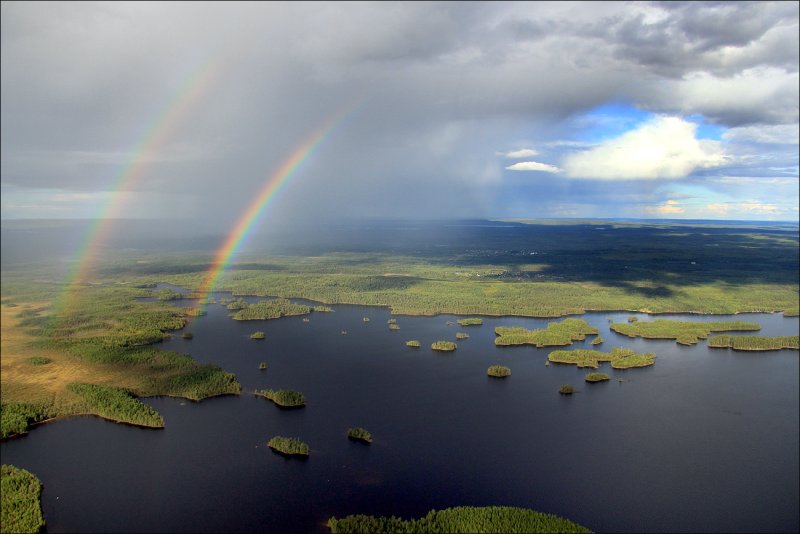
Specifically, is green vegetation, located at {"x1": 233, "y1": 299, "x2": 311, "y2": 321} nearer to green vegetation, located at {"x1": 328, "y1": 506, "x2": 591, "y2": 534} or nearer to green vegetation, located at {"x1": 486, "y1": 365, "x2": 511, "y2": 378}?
green vegetation, located at {"x1": 486, "y1": 365, "x2": 511, "y2": 378}

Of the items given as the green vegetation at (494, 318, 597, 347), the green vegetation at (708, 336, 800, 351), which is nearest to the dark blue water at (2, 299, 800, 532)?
the green vegetation at (708, 336, 800, 351)

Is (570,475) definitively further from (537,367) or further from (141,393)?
(141,393)

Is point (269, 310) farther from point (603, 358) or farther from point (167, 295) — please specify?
point (603, 358)

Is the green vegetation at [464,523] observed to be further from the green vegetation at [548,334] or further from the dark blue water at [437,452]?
the green vegetation at [548,334]

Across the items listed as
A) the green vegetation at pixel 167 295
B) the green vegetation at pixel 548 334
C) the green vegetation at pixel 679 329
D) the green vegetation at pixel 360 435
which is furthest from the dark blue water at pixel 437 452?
the green vegetation at pixel 167 295

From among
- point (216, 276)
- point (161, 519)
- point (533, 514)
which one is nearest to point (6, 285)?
point (161, 519)

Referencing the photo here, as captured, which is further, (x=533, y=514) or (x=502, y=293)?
(x=502, y=293)

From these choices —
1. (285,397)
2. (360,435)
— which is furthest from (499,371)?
(285,397)
